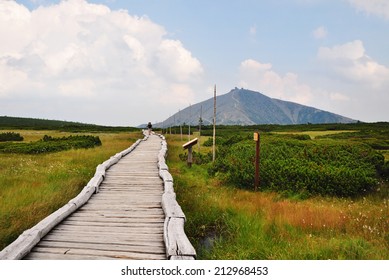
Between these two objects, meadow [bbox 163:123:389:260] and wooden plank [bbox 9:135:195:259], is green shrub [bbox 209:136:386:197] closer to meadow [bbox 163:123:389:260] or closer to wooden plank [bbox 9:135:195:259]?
meadow [bbox 163:123:389:260]

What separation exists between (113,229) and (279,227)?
3.35m

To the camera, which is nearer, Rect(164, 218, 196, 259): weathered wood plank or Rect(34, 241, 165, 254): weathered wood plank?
Rect(164, 218, 196, 259): weathered wood plank

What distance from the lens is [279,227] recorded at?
716 cm

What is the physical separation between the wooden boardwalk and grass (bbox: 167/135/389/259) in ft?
3.08

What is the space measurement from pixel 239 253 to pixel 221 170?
8854 millimetres

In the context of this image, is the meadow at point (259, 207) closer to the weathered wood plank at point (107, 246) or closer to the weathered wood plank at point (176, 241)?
the weathered wood plank at point (176, 241)

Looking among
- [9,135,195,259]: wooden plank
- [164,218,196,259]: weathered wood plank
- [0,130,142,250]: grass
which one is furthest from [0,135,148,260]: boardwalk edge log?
[164,218,196,259]: weathered wood plank

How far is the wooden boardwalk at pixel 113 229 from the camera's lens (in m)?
5.19

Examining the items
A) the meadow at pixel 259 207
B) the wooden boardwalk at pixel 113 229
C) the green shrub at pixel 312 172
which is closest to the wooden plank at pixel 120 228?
the wooden boardwalk at pixel 113 229

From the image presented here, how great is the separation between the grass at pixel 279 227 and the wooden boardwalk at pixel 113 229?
94 centimetres

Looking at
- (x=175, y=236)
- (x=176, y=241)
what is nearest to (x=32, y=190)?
(x=175, y=236)

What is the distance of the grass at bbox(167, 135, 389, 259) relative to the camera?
5836 mm

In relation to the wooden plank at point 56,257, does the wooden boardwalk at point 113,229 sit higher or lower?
higher

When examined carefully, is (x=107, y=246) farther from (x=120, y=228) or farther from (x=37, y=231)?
(x=37, y=231)
